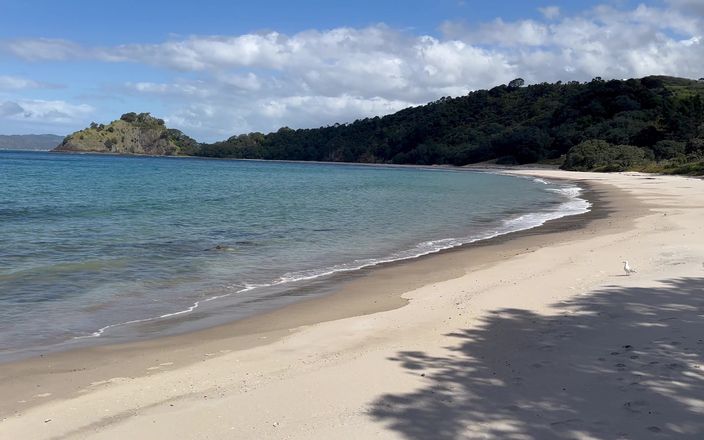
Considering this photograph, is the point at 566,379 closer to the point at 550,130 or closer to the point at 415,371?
the point at 415,371

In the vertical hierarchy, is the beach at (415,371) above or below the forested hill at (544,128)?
below

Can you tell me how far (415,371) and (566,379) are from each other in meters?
1.40

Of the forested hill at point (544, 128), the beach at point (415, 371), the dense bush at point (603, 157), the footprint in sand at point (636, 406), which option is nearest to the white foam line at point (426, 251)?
the beach at point (415, 371)

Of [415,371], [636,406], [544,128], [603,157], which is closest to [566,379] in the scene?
[636,406]

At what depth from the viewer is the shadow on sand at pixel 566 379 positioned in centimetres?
461

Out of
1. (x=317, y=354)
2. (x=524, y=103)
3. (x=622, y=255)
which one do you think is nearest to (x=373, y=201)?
(x=622, y=255)

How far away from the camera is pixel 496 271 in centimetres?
1170

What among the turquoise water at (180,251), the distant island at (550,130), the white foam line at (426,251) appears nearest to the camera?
the turquoise water at (180,251)

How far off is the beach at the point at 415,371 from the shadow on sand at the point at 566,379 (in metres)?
0.02

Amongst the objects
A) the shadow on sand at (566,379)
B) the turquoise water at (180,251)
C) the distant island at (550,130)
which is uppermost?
the distant island at (550,130)

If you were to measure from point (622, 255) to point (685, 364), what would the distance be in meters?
7.30

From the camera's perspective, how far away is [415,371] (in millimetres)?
5969

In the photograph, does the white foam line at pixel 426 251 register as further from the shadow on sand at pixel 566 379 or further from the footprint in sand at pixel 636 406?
the footprint in sand at pixel 636 406

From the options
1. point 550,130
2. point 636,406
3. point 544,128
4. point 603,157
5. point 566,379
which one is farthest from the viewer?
point 544,128
